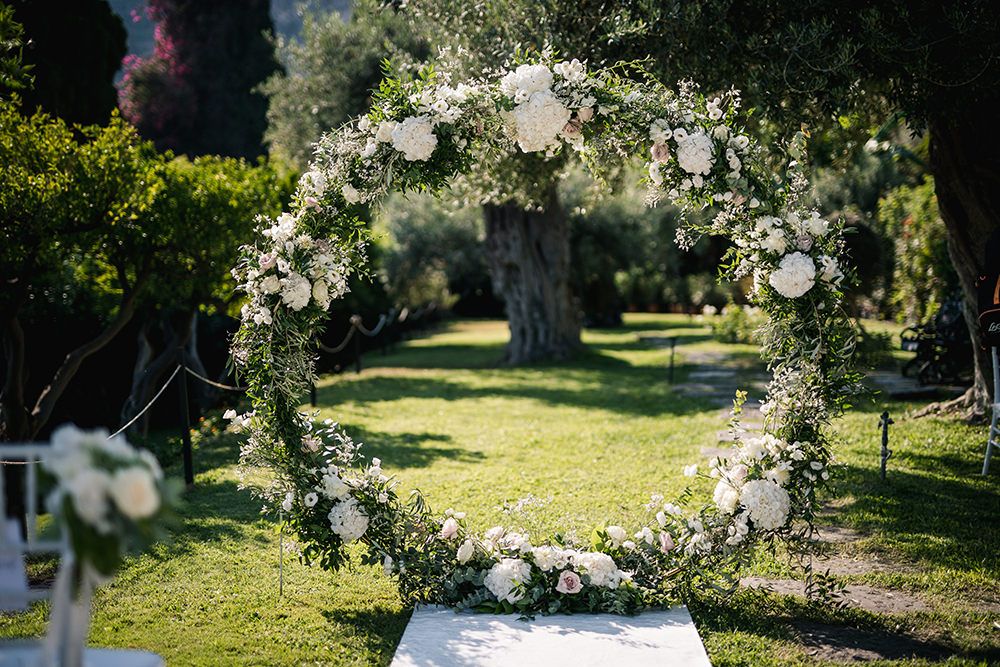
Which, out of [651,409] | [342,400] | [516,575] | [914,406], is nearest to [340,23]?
[342,400]

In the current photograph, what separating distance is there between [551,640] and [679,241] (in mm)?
2422

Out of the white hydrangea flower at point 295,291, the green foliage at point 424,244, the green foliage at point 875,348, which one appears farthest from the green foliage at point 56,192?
the green foliage at point 424,244

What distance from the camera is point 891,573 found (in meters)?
5.57

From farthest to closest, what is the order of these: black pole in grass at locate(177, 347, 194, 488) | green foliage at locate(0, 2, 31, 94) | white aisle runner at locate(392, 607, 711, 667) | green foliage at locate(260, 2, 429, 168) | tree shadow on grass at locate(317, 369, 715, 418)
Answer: green foliage at locate(260, 2, 429, 168)
tree shadow on grass at locate(317, 369, 715, 418)
black pole in grass at locate(177, 347, 194, 488)
green foliage at locate(0, 2, 31, 94)
white aisle runner at locate(392, 607, 711, 667)

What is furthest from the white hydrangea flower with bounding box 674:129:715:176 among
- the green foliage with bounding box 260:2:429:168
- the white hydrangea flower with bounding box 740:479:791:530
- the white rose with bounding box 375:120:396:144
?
the green foliage with bounding box 260:2:429:168

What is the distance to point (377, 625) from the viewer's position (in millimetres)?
4895

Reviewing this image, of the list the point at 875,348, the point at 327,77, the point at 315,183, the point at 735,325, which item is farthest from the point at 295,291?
the point at 735,325

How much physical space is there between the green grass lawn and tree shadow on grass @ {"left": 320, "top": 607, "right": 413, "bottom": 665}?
0.05ft

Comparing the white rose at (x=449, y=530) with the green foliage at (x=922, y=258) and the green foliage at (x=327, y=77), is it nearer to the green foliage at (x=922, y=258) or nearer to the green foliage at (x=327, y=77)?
the green foliage at (x=922, y=258)

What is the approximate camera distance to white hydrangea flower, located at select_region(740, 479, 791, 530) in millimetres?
4844

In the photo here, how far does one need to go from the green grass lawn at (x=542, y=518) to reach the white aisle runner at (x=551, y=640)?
0.13 meters

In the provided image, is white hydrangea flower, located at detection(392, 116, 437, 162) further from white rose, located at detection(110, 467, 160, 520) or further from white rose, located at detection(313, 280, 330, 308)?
white rose, located at detection(110, 467, 160, 520)

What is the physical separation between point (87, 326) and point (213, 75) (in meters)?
16.6

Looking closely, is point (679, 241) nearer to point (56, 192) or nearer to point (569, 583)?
point (569, 583)
